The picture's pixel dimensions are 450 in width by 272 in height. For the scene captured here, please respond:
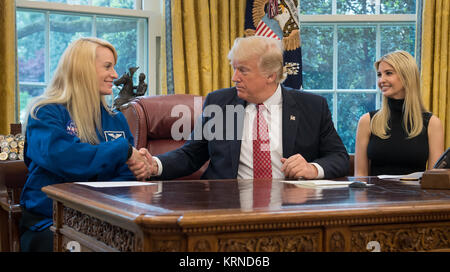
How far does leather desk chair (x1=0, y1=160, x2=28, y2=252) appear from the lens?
2195mm

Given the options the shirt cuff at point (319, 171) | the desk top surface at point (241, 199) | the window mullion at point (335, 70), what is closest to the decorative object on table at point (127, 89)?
the window mullion at point (335, 70)

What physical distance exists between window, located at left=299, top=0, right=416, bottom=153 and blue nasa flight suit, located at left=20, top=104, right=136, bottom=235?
3.09 m

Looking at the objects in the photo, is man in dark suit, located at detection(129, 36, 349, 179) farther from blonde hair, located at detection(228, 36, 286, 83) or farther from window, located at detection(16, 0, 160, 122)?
window, located at detection(16, 0, 160, 122)

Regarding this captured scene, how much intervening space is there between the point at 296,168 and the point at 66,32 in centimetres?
282

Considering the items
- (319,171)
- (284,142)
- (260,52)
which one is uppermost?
(260,52)

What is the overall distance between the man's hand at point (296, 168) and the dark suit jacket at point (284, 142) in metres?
0.17

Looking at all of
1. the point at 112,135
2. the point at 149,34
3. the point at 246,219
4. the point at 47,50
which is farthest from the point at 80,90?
the point at 149,34

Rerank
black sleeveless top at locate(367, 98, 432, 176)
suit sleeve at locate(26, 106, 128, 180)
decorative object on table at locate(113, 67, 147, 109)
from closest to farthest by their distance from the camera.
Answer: suit sleeve at locate(26, 106, 128, 180) < black sleeveless top at locate(367, 98, 432, 176) < decorative object on table at locate(113, 67, 147, 109)

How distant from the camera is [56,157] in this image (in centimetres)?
209

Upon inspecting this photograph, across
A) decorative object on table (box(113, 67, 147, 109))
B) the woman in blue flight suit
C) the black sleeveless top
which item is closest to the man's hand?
the woman in blue flight suit

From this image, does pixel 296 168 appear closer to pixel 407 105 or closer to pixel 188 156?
pixel 188 156

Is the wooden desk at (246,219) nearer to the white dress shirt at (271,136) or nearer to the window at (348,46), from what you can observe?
the white dress shirt at (271,136)
